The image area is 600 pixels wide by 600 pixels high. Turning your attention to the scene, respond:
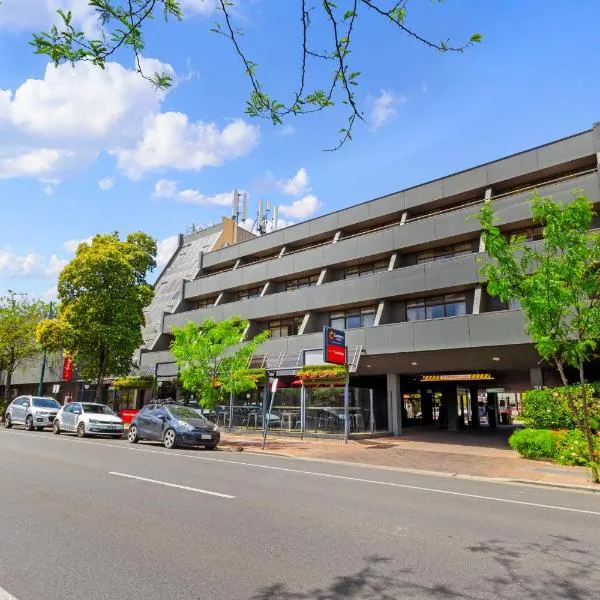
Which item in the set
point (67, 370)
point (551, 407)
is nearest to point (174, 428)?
point (551, 407)

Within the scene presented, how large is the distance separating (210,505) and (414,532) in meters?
3.03

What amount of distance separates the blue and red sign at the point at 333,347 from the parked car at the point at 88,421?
9.59 m

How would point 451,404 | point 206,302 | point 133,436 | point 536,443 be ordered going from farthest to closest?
point 206,302 → point 451,404 → point 133,436 → point 536,443

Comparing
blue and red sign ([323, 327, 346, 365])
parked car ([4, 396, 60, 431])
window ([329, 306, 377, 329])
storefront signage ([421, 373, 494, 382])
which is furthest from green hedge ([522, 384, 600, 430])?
parked car ([4, 396, 60, 431])

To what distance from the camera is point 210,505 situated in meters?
7.39

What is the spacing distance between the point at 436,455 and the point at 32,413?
1967 centimetres

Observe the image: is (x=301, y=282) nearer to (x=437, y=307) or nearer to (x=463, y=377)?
(x=437, y=307)

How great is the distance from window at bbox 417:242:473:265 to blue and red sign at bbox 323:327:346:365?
21.6 feet

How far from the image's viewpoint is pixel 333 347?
21719 mm

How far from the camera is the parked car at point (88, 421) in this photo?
68.8 ft

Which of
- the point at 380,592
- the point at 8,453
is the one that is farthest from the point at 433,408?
the point at 380,592

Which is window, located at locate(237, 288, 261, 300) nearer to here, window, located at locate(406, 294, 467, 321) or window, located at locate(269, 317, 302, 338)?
window, located at locate(269, 317, 302, 338)

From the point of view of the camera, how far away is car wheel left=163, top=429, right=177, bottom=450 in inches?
677

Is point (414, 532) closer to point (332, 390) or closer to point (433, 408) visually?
point (332, 390)
